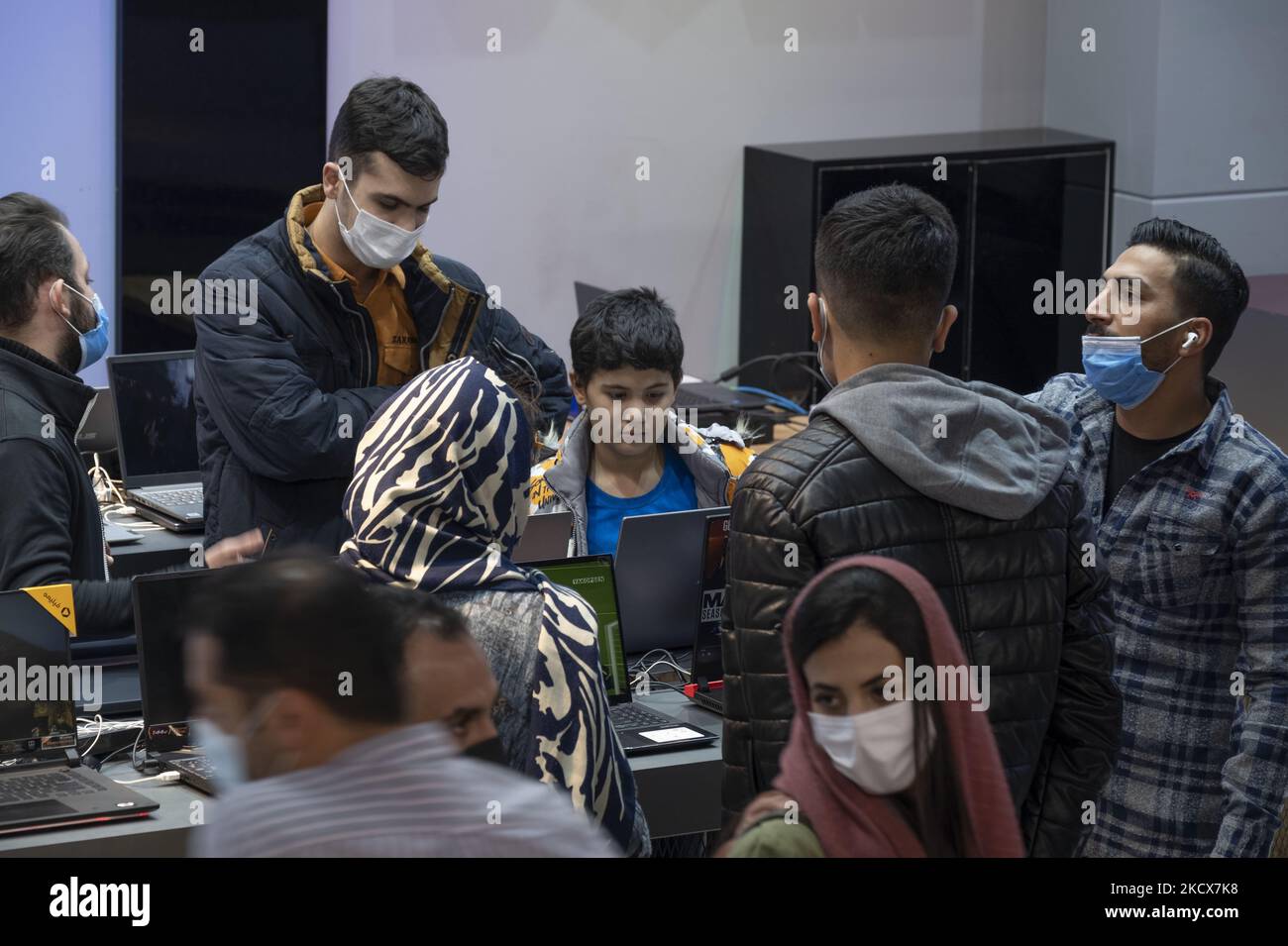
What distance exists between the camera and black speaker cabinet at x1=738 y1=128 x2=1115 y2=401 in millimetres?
5320

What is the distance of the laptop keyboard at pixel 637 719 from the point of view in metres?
2.82

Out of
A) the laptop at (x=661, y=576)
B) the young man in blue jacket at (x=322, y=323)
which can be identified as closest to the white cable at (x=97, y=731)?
the young man in blue jacket at (x=322, y=323)

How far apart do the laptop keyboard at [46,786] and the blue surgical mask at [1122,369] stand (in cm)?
164

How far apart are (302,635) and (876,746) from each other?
497 millimetres

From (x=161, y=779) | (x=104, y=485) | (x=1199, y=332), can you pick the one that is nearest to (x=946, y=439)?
(x=1199, y=332)

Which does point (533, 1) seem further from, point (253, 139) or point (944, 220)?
point (944, 220)

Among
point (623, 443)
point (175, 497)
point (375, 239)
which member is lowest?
point (175, 497)

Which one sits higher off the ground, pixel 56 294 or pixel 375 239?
pixel 375 239

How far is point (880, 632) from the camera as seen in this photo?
142 centimetres

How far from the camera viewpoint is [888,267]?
1851 mm

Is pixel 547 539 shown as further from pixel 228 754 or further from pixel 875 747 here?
pixel 228 754

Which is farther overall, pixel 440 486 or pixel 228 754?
pixel 440 486
